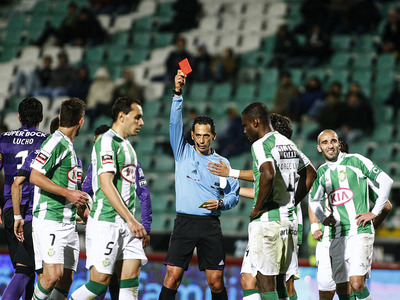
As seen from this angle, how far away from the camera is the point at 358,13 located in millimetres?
14305

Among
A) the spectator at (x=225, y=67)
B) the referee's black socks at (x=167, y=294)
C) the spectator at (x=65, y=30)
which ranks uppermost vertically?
the spectator at (x=65, y=30)

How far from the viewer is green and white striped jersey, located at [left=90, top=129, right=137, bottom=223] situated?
5.43 metres

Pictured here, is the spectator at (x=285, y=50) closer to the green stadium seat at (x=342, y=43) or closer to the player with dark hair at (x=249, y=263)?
the green stadium seat at (x=342, y=43)

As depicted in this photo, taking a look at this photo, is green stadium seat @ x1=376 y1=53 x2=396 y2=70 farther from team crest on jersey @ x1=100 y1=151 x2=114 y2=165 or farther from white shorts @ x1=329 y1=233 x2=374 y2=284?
team crest on jersey @ x1=100 y1=151 x2=114 y2=165

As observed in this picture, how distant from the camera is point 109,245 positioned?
17.6 ft

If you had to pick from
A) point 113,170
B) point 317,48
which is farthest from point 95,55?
point 113,170

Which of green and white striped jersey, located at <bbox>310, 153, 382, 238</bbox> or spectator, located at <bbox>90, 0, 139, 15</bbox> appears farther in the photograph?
spectator, located at <bbox>90, 0, 139, 15</bbox>

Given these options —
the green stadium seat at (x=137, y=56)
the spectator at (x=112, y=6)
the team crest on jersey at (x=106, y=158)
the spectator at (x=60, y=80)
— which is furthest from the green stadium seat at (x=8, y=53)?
the team crest on jersey at (x=106, y=158)

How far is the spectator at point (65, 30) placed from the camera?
628 inches

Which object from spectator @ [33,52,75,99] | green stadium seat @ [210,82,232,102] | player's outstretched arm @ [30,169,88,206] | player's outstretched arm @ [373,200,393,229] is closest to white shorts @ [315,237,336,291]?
player's outstretched arm @ [373,200,393,229]

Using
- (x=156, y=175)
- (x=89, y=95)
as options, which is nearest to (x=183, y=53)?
(x=89, y=95)

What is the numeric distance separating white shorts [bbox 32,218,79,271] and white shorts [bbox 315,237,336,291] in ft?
9.06

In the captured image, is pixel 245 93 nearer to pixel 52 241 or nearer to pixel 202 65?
pixel 202 65

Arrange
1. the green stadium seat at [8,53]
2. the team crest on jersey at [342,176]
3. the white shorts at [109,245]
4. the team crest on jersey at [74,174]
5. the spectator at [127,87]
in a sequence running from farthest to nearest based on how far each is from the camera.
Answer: the green stadium seat at [8,53]
the spectator at [127,87]
the team crest on jersey at [342,176]
the team crest on jersey at [74,174]
the white shorts at [109,245]
